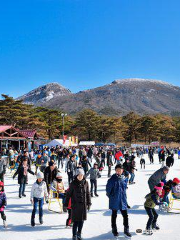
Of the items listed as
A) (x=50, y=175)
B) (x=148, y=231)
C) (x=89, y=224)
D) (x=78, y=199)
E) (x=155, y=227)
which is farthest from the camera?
(x=50, y=175)

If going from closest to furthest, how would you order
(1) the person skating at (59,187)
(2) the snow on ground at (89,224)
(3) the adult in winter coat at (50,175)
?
1. (2) the snow on ground at (89,224)
2. (1) the person skating at (59,187)
3. (3) the adult in winter coat at (50,175)

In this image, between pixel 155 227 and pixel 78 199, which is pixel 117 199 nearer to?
pixel 78 199

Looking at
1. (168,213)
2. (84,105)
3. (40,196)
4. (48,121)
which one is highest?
(84,105)

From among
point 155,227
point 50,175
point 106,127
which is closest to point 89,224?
point 155,227

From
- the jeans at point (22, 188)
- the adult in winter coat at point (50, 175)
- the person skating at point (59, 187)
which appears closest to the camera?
the person skating at point (59, 187)

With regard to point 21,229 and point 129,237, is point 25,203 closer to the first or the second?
point 21,229

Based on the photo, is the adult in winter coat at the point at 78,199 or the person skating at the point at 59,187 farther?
the person skating at the point at 59,187

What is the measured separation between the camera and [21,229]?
531cm

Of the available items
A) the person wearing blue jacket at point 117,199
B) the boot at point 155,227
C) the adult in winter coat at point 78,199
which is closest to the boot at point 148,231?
the boot at point 155,227

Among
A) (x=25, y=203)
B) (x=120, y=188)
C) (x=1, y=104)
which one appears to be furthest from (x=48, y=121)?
(x=120, y=188)

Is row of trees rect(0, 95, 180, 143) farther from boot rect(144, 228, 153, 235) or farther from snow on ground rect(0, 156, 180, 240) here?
boot rect(144, 228, 153, 235)

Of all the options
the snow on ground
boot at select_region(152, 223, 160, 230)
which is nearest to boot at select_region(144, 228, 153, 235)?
the snow on ground

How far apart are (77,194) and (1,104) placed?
140ft

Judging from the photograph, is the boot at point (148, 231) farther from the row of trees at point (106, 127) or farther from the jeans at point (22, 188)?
the row of trees at point (106, 127)
